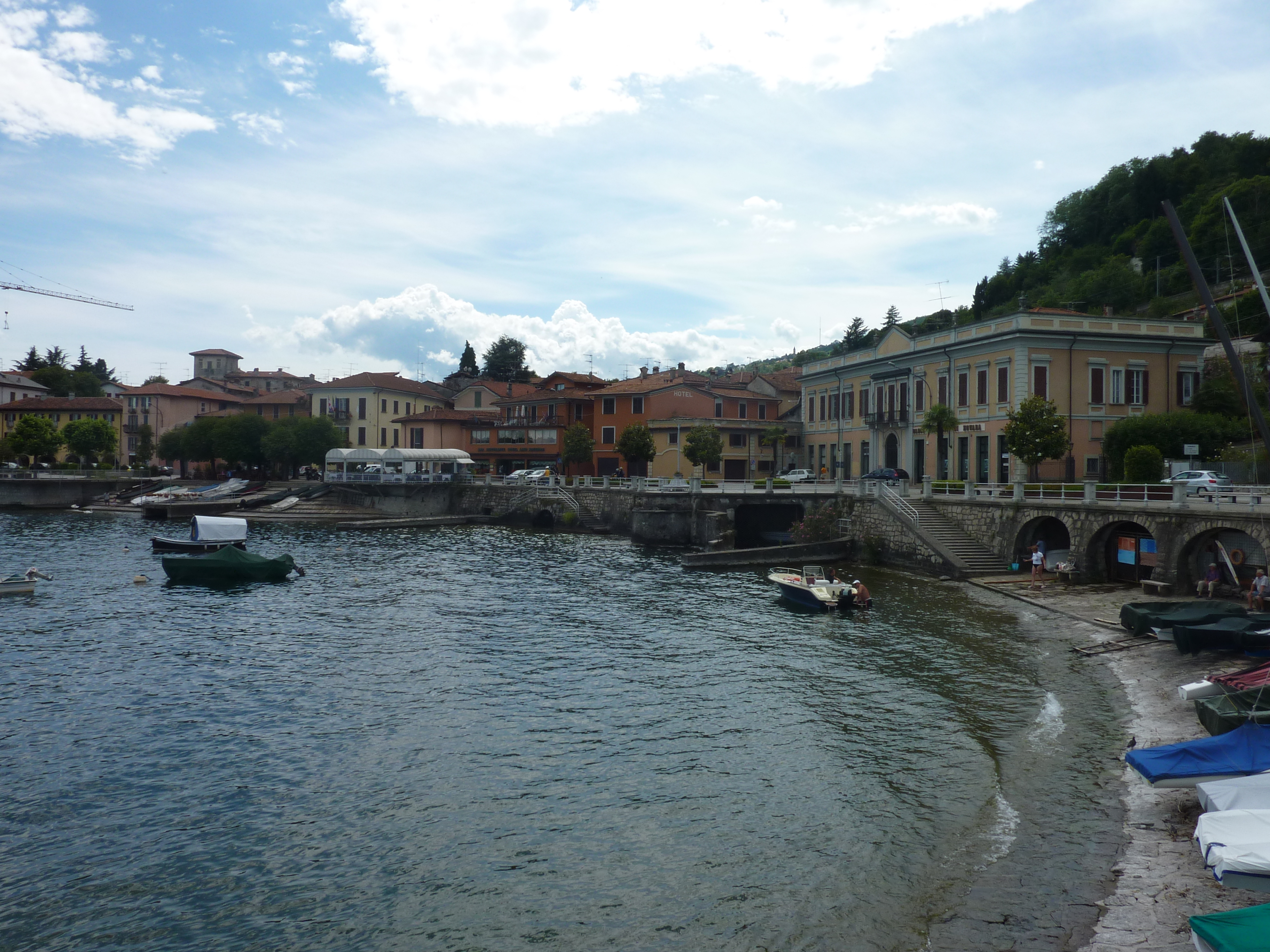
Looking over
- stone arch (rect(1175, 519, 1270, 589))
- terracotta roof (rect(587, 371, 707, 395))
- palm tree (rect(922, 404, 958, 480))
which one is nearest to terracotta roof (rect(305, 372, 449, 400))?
terracotta roof (rect(587, 371, 707, 395))

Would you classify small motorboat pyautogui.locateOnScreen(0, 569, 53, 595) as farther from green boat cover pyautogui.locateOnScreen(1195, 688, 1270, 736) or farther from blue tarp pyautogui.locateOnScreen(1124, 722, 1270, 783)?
green boat cover pyautogui.locateOnScreen(1195, 688, 1270, 736)

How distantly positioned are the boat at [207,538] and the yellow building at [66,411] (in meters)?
76.3

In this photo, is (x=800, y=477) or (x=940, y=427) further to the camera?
(x=800, y=477)

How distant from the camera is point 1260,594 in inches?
1052

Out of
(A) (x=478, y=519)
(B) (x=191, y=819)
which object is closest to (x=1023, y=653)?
(B) (x=191, y=819)

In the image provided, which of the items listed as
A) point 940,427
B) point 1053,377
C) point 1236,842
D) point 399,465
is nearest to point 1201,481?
point 1053,377

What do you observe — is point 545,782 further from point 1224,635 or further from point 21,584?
point 21,584

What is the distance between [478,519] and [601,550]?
22362mm

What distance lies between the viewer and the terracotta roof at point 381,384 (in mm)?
Result: 106500

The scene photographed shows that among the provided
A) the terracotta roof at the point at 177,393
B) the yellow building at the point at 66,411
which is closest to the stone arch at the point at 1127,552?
the terracotta roof at the point at 177,393

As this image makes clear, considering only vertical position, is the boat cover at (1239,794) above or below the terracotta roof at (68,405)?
below

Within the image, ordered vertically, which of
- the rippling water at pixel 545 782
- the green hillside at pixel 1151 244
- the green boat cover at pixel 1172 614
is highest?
the green hillside at pixel 1151 244

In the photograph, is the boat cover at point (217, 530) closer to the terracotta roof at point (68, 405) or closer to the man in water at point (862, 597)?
the man in water at point (862, 597)

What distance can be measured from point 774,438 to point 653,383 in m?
15.5
